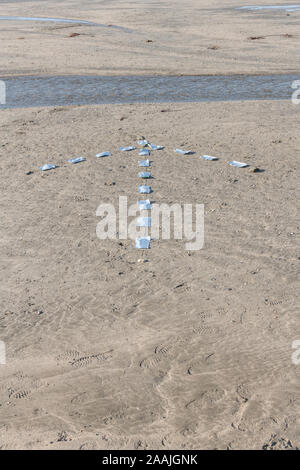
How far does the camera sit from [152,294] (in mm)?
4184

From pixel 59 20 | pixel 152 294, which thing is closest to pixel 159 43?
pixel 59 20

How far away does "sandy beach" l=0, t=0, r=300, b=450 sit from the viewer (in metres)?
3.09

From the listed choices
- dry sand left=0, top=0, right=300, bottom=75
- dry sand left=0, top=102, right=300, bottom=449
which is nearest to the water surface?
dry sand left=0, top=0, right=300, bottom=75

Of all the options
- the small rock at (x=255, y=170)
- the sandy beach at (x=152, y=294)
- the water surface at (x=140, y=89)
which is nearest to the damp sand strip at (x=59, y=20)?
the water surface at (x=140, y=89)

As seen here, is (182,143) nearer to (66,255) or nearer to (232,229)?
(232,229)

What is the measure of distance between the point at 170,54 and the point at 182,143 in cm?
710

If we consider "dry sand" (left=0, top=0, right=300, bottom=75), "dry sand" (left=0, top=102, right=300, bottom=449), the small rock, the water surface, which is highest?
"dry sand" (left=0, top=0, right=300, bottom=75)

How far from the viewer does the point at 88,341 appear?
12.2ft

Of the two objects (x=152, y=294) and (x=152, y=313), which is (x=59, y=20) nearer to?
(x=152, y=294)

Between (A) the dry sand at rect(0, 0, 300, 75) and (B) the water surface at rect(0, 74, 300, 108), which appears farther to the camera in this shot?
(A) the dry sand at rect(0, 0, 300, 75)

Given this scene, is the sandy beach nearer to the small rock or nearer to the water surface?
the small rock

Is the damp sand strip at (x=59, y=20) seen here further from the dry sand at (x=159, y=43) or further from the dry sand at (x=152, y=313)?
the dry sand at (x=152, y=313)

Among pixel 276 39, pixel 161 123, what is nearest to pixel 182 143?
pixel 161 123

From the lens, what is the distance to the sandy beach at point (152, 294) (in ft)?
10.2
